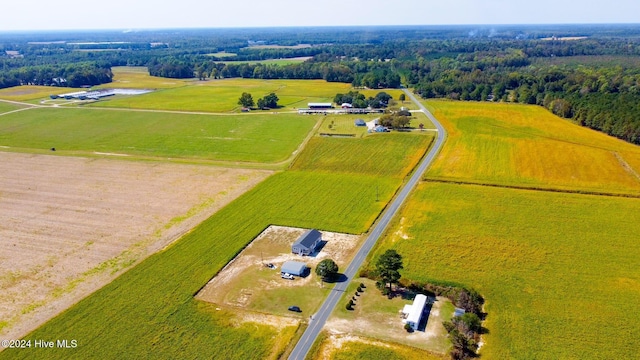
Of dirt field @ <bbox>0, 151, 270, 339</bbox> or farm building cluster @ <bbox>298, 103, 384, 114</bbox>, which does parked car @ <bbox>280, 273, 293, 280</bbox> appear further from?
farm building cluster @ <bbox>298, 103, 384, 114</bbox>

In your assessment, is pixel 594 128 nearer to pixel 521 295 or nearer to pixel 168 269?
pixel 521 295

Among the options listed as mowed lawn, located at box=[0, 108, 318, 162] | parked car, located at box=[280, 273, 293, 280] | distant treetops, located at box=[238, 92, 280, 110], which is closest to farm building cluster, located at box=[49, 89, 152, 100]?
mowed lawn, located at box=[0, 108, 318, 162]

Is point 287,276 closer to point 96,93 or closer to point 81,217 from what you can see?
point 81,217

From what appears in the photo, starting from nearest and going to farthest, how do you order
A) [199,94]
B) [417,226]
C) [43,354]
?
[43,354] < [417,226] < [199,94]

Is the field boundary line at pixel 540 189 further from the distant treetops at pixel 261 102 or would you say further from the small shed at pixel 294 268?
the distant treetops at pixel 261 102

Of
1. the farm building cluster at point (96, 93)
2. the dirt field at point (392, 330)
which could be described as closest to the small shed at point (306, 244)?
the dirt field at point (392, 330)

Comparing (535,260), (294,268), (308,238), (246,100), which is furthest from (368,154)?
(246,100)

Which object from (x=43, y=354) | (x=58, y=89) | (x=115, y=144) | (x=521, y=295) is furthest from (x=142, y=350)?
(x=58, y=89)
